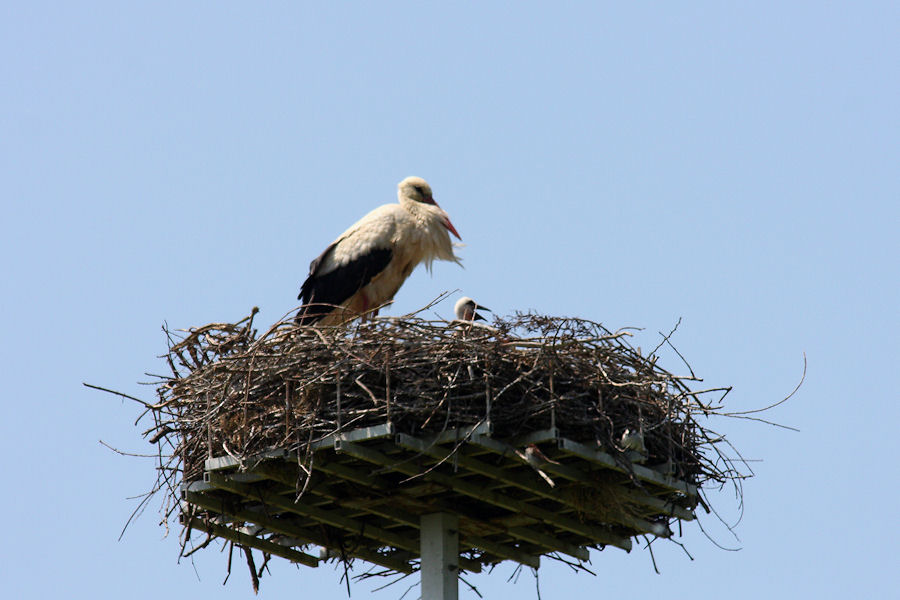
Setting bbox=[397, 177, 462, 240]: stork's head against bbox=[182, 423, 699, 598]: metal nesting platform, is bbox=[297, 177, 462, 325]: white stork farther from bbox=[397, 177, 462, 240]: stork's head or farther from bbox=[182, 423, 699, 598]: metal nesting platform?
bbox=[182, 423, 699, 598]: metal nesting platform

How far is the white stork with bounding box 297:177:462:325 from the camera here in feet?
41.3

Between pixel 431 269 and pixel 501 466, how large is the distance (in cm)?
404

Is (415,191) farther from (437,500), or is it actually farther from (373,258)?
(437,500)

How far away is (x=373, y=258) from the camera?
12.6 metres

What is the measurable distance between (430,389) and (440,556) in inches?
52.0

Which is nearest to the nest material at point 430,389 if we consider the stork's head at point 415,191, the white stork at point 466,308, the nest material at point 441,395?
the nest material at point 441,395

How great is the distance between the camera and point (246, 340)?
990cm

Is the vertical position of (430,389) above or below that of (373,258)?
below

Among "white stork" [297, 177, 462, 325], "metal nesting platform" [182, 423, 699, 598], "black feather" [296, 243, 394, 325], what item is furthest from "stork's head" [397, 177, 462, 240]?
"metal nesting platform" [182, 423, 699, 598]

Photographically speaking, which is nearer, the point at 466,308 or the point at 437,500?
the point at 437,500

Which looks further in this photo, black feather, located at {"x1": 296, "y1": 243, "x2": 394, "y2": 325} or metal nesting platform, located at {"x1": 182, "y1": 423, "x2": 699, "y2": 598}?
black feather, located at {"x1": 296, "y1": 243, "x2": 394, "y2": 325}

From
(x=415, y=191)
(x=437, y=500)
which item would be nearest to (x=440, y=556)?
(x=437, y=500)

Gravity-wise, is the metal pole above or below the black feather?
below

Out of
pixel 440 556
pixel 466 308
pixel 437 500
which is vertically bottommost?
pixel 440 556
